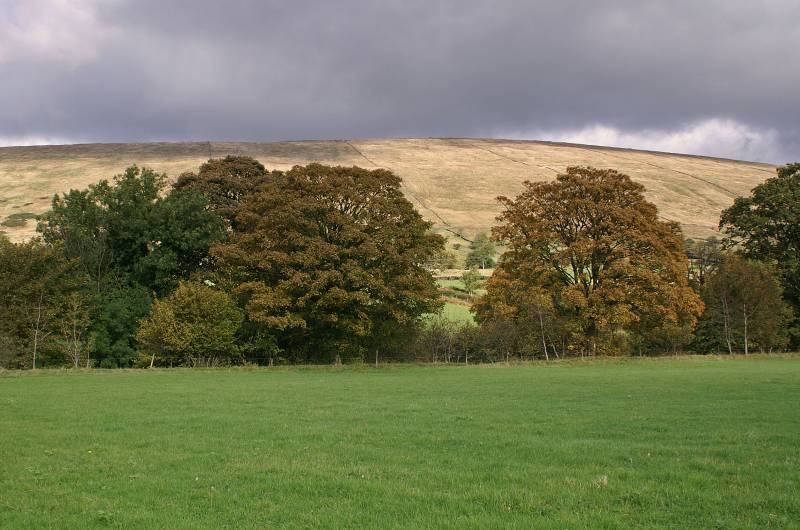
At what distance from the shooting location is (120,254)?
5288 cm

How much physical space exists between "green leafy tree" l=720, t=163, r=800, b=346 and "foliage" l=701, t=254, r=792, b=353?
162cm

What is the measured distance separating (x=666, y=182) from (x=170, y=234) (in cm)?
11020

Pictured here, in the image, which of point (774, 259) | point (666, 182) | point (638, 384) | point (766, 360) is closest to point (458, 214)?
point (666, 182)

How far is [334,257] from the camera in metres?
43.1

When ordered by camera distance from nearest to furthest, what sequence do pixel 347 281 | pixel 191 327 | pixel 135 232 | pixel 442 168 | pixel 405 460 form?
pixel 405 460, pixel 347 281, pixel 191 327, pixel 135 232, pixel 442 168

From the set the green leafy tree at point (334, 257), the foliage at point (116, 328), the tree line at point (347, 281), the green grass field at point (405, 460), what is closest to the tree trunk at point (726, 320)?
the tree line at point (347, 281)

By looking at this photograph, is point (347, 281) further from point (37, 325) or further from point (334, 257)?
point (37, 325)

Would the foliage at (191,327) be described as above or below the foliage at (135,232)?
below

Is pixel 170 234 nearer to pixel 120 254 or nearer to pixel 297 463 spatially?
pixel 120 254

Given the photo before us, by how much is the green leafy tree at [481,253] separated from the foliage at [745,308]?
155 feet

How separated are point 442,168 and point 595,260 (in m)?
91.3

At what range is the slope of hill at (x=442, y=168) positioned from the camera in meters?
108

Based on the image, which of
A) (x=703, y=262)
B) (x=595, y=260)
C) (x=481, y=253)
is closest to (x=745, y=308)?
(x=703, y=262)

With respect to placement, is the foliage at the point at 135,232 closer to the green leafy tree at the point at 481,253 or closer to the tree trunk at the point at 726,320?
the tree trunk at the point at 726,320
